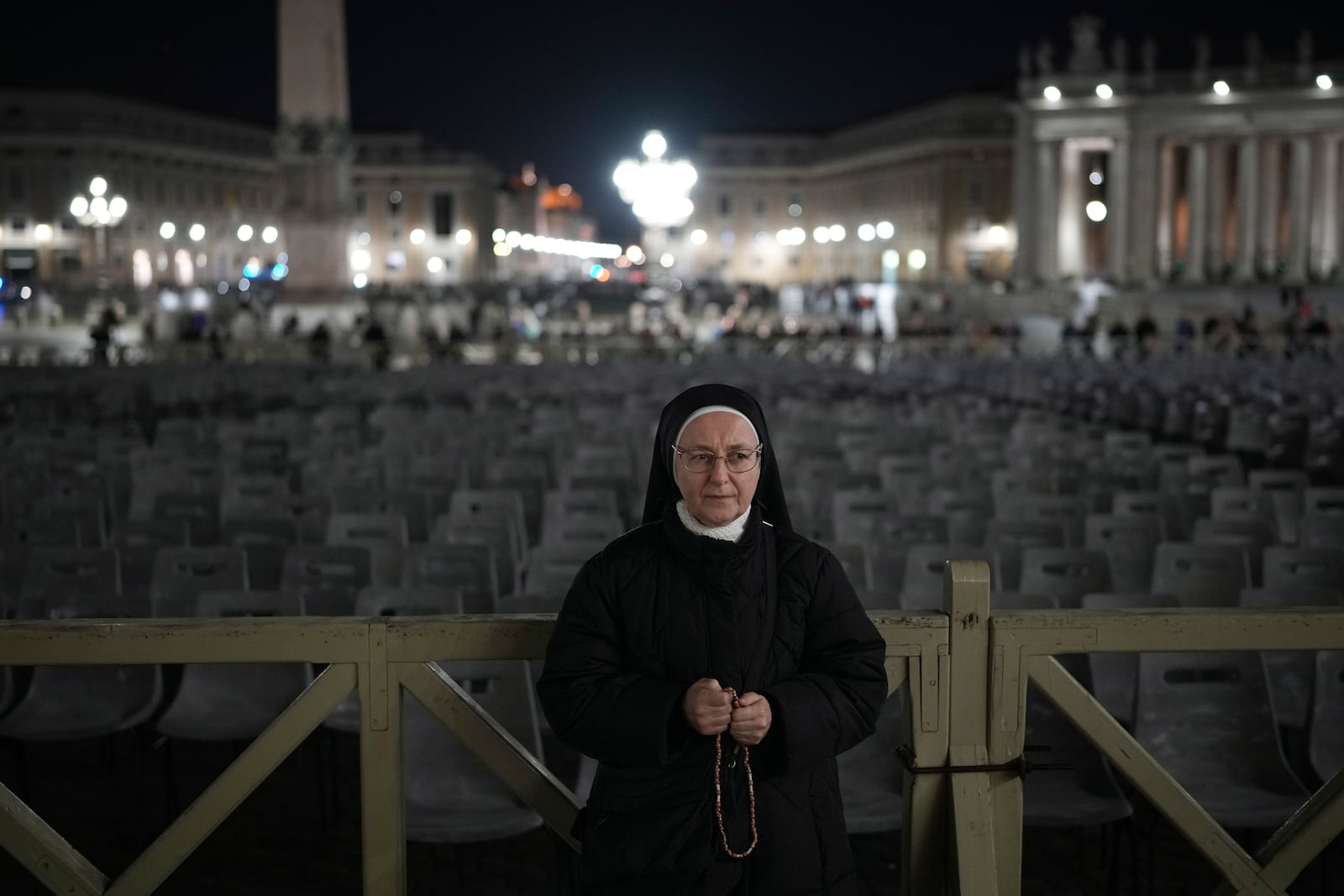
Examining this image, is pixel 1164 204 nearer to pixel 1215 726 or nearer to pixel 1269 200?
pixel 1269 200

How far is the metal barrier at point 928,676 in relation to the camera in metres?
3.84

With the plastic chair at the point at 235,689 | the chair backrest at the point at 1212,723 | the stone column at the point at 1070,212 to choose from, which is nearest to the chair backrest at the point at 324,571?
the plastic chair at the point at 235,689

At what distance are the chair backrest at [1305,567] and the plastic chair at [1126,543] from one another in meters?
0.95

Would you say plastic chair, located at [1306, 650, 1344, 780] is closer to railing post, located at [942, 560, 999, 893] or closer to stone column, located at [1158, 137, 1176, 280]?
railing post, located at [942, 560, 999, 893]

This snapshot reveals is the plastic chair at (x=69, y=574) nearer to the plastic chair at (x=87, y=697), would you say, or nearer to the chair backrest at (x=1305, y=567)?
the plastic chair at (x=87, y=697)

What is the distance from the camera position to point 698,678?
11.3ft

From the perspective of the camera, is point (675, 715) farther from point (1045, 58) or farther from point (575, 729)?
point (1045, 58)

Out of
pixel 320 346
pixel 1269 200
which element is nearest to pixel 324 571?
pixel 320 346

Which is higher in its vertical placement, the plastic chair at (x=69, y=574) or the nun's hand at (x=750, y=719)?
the nun's hand at (x=750, y=719)

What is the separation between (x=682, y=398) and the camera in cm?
360

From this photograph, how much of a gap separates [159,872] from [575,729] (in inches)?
49.8

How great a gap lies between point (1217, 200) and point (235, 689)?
83527 millimetres

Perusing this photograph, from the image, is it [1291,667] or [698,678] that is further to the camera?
[1291,667]

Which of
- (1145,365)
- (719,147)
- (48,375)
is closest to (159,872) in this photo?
(48,375)
